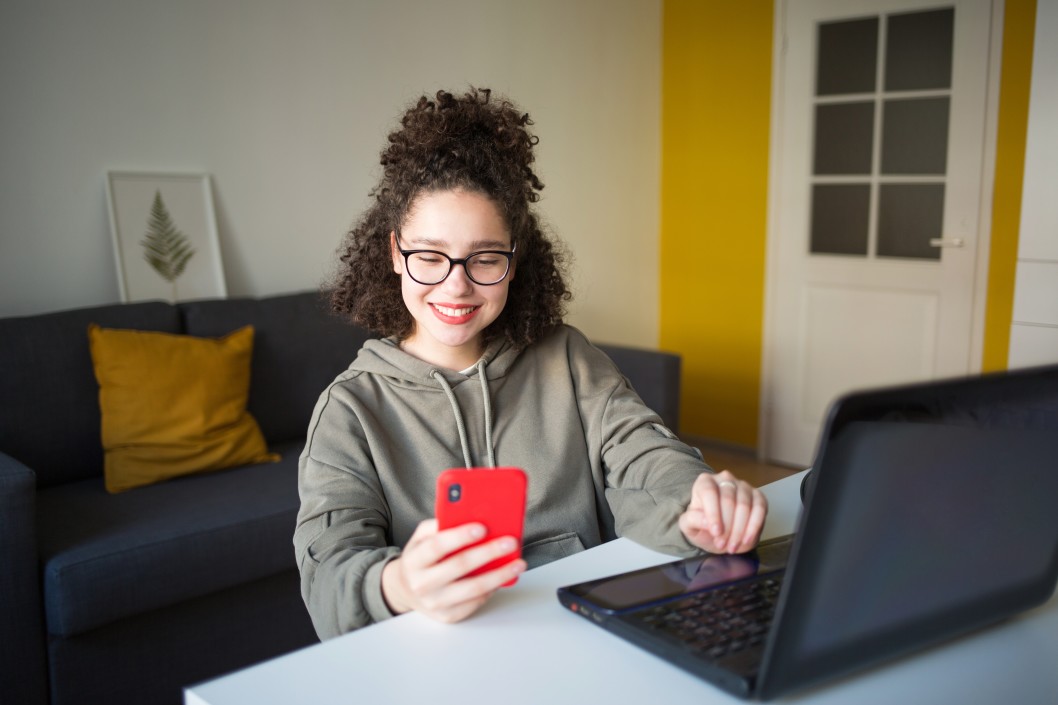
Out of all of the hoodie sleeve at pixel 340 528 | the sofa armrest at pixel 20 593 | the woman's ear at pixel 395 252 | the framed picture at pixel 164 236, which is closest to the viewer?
the hoodie sleeve at pixel 340 528

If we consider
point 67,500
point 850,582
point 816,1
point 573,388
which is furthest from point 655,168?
point 850,582

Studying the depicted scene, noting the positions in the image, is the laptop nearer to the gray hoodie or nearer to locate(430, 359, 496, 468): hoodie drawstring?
the gray hoodie

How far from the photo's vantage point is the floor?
13.8ft

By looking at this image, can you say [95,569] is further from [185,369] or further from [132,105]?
[132,105]

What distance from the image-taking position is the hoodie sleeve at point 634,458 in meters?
1.14

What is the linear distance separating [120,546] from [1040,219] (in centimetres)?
313

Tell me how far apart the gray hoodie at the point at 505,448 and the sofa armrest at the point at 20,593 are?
1.04m

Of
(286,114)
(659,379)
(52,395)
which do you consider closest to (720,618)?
(52,395)

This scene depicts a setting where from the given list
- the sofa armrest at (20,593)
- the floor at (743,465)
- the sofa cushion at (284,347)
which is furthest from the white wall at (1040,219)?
the sofa armrest at (20,593)

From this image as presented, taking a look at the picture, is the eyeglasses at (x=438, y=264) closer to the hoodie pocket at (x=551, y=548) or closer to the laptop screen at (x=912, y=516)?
the hoodie pocket at (x=551, y=548)

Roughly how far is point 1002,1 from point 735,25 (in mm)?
1106

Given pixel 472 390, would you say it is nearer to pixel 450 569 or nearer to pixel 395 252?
pixel 395 252

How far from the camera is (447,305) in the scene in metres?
1.32

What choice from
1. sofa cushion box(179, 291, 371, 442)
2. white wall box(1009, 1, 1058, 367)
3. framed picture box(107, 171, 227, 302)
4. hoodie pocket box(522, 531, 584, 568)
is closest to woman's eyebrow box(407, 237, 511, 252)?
hoodie pocket box(522, 531, 584, 568)
